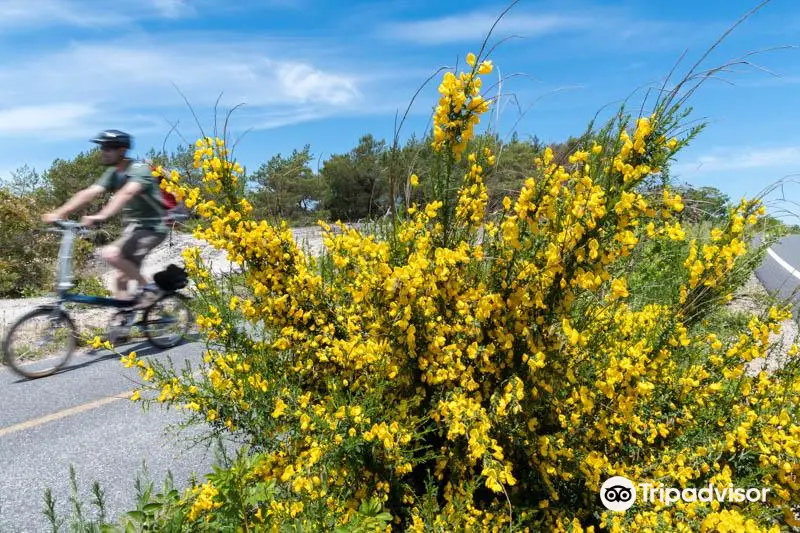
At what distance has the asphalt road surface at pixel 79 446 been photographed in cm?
267

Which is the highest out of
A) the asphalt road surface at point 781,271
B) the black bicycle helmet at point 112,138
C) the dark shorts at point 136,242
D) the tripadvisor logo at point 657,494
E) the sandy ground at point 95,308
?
the black bicycle helmet at point 112,138

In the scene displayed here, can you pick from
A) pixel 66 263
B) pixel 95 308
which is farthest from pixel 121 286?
pixel 95 308

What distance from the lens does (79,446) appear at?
10.8 feet

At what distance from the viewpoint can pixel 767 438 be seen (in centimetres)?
208

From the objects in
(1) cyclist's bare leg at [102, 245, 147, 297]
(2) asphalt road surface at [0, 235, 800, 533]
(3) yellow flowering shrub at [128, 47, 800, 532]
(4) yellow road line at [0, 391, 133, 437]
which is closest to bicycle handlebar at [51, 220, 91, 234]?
(1) cyclist's bare leg at [102, 245, 147, 297]

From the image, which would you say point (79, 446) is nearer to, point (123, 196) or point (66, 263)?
point (66, 263)

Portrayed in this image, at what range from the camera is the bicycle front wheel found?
5.00 meters

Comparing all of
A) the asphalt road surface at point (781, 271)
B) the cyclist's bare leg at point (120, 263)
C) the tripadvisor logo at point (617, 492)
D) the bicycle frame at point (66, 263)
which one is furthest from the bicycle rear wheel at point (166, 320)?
the asphalt road surface at point (781, 271)

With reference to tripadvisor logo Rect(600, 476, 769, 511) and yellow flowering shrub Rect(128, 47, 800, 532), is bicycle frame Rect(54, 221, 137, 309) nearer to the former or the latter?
yellow flowering shrub Rect(128, 47, 800, 532)

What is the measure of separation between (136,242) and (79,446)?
3.04 m

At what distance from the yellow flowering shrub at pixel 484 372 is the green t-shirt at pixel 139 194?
12.6 feet

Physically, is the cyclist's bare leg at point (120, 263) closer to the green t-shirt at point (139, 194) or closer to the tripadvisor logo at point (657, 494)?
the green t-shirt at point (139, 194)

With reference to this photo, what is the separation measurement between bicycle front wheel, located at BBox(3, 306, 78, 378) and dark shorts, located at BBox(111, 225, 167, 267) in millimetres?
931

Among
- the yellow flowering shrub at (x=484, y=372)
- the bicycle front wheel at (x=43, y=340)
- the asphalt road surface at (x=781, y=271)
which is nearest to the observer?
the yellow flowering shrub at (x=484, y=372)
